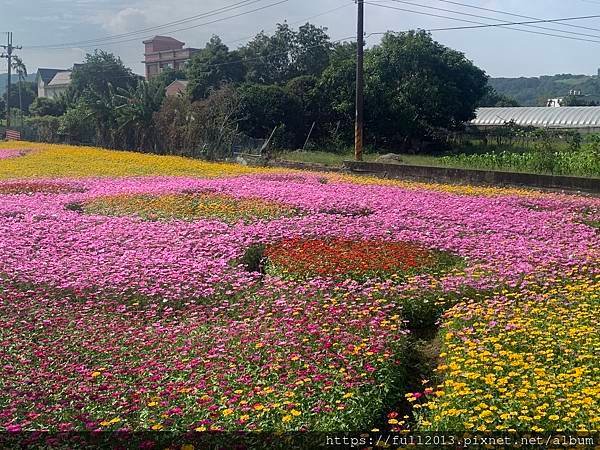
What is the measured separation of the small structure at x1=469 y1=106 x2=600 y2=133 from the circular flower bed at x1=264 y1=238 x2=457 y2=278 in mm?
31208

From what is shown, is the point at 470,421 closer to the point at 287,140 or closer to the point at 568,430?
the point at 568,430

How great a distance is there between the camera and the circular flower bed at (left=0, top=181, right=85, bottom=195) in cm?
1446

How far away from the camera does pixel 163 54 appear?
297ft

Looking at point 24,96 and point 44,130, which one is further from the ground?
point 24,96

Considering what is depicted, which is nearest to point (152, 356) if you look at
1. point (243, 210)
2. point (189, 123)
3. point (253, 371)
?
point (253, 371)

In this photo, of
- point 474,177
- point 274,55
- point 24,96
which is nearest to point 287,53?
point 274,55

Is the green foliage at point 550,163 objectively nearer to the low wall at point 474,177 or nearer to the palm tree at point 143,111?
the low wall at point 474,177

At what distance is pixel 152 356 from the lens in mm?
5121

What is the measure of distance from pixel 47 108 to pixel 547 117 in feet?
131

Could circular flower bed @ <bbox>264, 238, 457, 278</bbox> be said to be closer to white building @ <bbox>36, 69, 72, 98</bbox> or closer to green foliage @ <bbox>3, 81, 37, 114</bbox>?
green foliage @ <bbox>3, 81, 37, 114</bbox>

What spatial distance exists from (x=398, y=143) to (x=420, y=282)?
82.7 ft

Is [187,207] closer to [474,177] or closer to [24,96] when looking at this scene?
[474,177]

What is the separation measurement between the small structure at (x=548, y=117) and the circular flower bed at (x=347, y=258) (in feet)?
102

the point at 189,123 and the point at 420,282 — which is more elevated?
the point at 189,123
